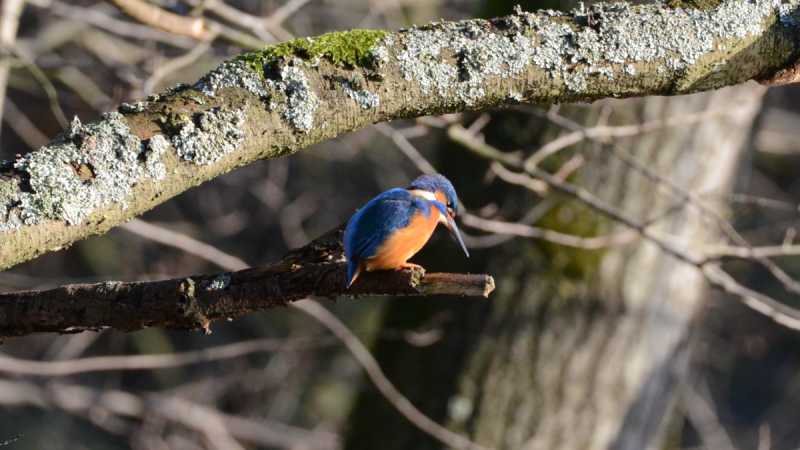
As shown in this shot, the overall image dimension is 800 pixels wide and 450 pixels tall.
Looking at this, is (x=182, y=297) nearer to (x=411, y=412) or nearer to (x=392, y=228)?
(x=392, y=228)

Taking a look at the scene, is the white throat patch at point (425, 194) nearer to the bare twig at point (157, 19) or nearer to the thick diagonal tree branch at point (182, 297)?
→ the thick diagonal tree branch at point (182, 297)

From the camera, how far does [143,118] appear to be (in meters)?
1.37

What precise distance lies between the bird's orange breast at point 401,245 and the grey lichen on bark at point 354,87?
388 mm

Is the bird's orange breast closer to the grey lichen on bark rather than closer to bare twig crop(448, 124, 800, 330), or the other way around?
the grey lichen on bark

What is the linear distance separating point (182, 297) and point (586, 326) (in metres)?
2.31

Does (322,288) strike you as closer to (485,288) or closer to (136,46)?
(485,288)

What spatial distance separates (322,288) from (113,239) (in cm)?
679

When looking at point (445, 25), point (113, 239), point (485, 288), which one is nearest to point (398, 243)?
point (485, 288)

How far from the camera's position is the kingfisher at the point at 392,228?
5.70 ft

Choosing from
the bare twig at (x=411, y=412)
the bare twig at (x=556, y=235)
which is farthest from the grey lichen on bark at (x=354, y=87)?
the bare twig at (x=411, y=412)

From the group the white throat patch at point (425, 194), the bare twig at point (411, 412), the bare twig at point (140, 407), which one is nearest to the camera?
the white throat patch at point (425, 194)

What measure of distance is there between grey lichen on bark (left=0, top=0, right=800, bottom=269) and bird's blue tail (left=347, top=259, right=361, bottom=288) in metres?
0.33

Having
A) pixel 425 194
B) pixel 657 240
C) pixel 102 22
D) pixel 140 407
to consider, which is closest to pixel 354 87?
pixel 425 194

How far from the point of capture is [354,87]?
149 cm
